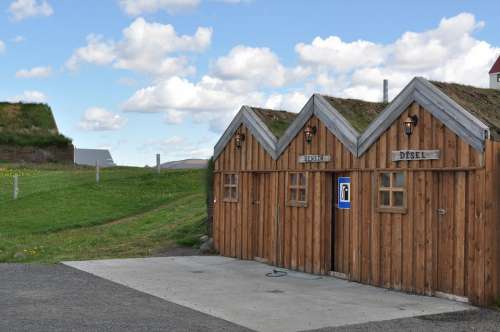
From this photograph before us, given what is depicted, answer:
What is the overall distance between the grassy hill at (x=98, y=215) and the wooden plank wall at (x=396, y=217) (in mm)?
4560

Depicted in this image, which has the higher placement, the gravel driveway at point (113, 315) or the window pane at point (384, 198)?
the window pane at point (384, 198)

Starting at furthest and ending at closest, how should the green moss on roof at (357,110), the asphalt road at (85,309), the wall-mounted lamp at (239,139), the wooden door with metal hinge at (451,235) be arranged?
the wall-mounted lamp at (239,139), the green moss on roof at (357,110), the wooden door with metal hinge at (451,235), the asphalt road at (85,309)

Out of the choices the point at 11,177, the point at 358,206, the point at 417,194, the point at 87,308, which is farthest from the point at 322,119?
the point at 11,177

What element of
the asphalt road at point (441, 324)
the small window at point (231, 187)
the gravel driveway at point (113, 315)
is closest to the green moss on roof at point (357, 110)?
the small window at point (231, 187)

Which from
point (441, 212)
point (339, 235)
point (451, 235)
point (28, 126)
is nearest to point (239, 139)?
point (339, 235)

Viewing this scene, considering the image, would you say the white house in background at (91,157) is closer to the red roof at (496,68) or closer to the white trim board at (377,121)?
the red roof at (496,68)

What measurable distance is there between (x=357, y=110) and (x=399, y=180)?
9.76 ft

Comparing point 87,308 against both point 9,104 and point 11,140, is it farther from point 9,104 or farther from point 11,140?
point 9,104

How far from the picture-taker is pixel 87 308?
378 inches

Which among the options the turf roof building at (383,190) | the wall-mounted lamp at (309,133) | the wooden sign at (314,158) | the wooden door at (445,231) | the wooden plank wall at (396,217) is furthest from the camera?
the wall-mounted lamp at (309,133)

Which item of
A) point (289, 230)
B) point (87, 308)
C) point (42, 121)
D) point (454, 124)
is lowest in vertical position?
point (87, 308)

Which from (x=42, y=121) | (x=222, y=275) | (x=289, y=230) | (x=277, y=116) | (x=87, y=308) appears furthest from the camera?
(x=42, y=121)

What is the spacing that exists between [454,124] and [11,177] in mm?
32378

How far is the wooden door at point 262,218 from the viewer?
595 inches
